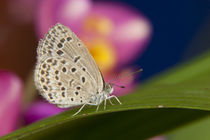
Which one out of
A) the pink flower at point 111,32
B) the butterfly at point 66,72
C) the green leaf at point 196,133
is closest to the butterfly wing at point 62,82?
the butterfly at point 66,72

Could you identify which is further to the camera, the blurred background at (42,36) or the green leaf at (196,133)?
the green leaf at (196,133)

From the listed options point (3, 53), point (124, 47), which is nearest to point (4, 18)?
point (3, 53)

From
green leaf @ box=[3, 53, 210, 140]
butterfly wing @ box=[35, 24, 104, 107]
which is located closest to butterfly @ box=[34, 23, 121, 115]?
butterfly wing @ box=[35, 24, 104, 107]

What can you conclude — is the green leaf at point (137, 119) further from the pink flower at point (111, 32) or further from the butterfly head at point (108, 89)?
the pink flower at point (111, 32)

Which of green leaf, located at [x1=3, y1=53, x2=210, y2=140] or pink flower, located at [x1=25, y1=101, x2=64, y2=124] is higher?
pink flower, located at [x1=25, y1=101, x2=64, y2=124]

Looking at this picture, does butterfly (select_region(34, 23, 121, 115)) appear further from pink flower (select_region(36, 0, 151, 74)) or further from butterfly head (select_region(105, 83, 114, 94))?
pink flower (select_region(36, 0, 151, 74))

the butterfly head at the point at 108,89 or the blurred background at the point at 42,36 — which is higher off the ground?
the blurred background at the point at 42,36

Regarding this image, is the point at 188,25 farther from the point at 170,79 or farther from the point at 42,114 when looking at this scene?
the point at 42,114
